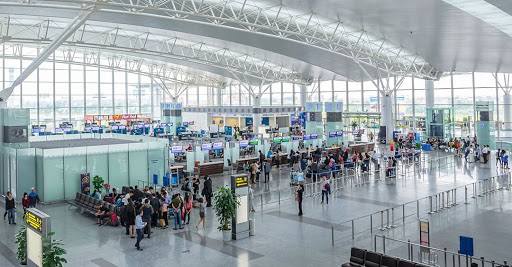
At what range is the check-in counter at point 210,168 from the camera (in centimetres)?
2778

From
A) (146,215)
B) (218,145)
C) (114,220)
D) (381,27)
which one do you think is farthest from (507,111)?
(146,215)

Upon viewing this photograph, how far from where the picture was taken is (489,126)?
120 feet

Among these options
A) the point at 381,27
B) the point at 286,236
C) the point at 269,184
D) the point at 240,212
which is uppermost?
the point at 381,27

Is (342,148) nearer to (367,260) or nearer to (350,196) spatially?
(350,196)

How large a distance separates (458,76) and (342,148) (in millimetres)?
21249

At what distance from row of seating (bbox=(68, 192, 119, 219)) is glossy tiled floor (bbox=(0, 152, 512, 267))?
1.10 ft

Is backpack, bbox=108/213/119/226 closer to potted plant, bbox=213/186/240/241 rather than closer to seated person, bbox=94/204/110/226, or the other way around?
seated person, bbox=94/204/110/226

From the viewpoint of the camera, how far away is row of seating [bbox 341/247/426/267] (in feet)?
31.5

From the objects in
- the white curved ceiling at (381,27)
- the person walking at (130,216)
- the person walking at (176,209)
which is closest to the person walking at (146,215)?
the person walking at (130,216)

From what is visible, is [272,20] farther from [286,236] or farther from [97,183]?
[286,236]

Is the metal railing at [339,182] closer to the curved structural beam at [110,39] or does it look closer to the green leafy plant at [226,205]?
the green leafy plant at [226,205]

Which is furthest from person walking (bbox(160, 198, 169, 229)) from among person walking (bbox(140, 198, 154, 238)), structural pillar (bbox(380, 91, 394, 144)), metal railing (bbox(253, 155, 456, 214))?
structural pillar (bbox(380, 91, 394, 144))

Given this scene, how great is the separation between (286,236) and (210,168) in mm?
14893

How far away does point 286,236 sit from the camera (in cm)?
1397
